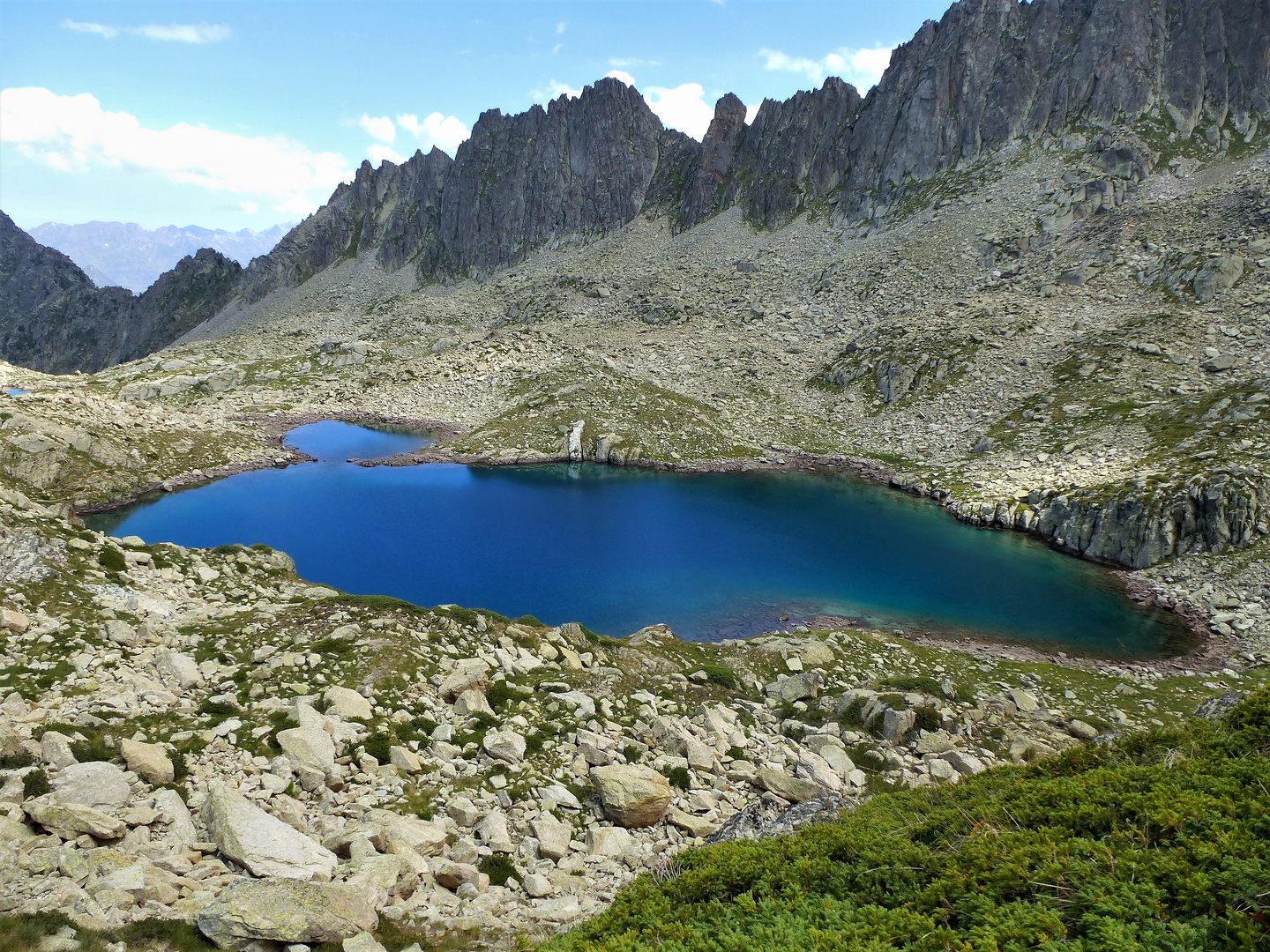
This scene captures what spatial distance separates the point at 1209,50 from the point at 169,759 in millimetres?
171476

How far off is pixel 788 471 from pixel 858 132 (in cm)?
10233

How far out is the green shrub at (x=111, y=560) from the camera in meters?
23.8

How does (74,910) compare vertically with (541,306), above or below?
below

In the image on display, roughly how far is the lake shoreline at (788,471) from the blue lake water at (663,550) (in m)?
1.23

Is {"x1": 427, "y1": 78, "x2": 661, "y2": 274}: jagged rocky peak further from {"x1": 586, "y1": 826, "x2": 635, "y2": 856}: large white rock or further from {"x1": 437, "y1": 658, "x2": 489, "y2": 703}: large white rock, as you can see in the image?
{"x1": 586, "y1": 826, "x2": 635, "y2": 856}: large white rock

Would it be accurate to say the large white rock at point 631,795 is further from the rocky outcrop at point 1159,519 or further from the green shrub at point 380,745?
the rocky outcrop at point 1159,519

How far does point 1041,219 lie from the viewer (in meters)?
106

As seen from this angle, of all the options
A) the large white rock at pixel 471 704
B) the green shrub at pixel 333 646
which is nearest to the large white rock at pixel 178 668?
the green shrub at pixel 333 646

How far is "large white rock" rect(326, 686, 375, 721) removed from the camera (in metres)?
18.1

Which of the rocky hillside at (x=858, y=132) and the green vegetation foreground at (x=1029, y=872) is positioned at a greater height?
the rocky hillside at (x=858, y=132)

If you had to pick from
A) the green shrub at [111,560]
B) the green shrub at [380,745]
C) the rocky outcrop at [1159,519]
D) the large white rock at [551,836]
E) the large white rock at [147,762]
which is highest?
the rocky outcrop at [1159,519]

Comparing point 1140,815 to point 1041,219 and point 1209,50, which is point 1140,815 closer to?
point 1041,219

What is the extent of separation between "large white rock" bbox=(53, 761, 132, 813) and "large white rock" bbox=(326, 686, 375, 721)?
5.29 m

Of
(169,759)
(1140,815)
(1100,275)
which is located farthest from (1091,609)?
(1100,275)
